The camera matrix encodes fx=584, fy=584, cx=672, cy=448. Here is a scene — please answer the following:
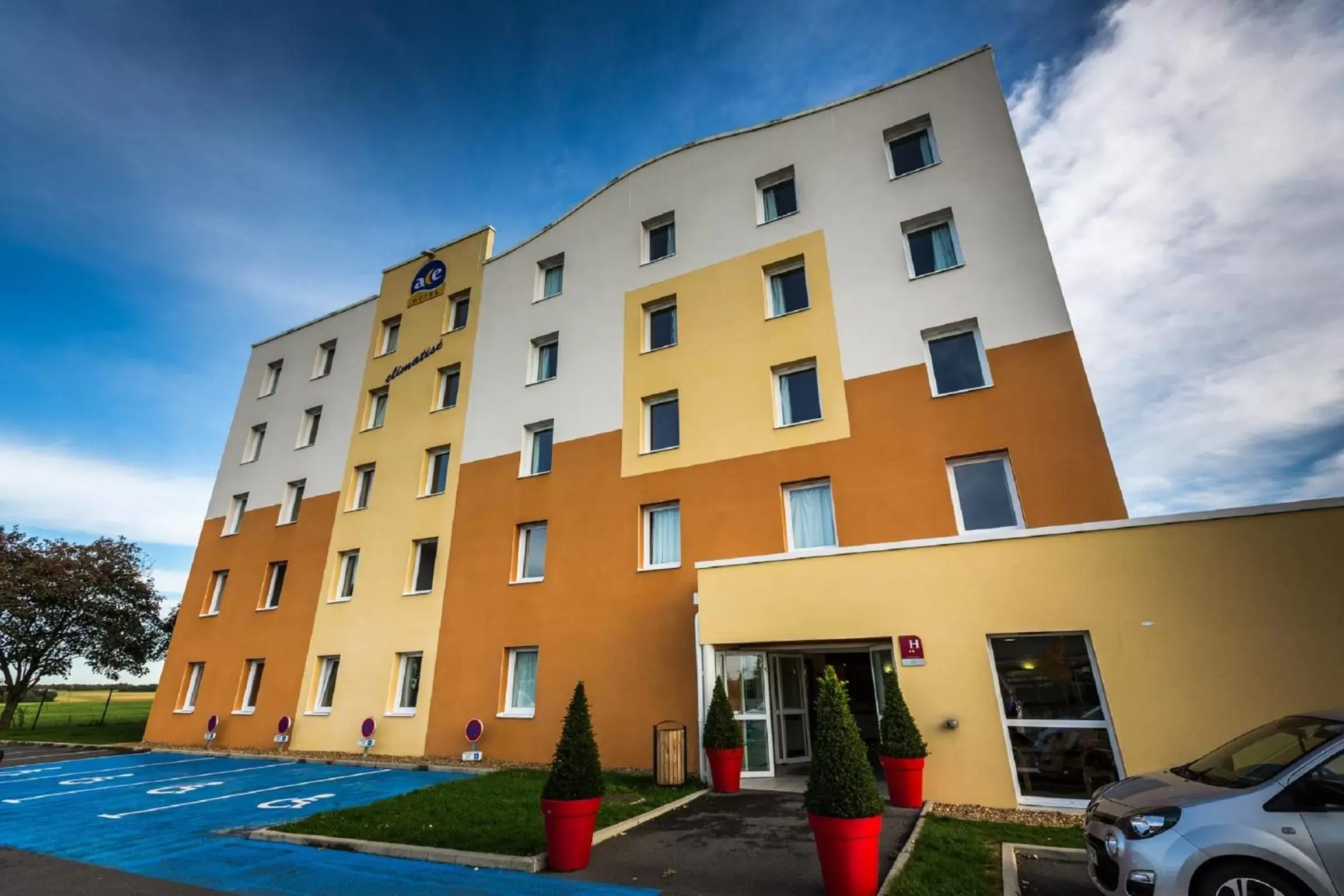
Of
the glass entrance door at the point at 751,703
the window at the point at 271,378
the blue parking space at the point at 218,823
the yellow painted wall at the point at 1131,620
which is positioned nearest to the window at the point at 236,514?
the window at the point at 271,378

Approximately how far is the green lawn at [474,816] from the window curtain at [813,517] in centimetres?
566

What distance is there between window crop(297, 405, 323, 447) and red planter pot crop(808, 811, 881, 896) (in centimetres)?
2497

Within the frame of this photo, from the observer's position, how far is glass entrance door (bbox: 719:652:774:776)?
11.9 meters

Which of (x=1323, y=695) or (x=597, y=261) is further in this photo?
(x=597, y=261)

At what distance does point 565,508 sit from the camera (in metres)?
17.0

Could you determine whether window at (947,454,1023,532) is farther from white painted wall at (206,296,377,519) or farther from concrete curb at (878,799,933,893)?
white painted wall at (206,296,377,519)

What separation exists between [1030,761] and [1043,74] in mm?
14730

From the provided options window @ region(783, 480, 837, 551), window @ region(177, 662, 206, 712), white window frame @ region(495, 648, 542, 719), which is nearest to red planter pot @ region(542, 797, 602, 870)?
window @ region(783, 480, 837, 551)

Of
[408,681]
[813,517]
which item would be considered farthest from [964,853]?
[408,681]

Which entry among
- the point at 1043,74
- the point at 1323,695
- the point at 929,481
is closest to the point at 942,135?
the point at 1043,74

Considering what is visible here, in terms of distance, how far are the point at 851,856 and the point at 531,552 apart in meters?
13.5

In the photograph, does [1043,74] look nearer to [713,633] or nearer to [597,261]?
[597,261]

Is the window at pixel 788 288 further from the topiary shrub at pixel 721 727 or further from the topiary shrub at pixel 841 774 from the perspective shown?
the topiary shrub at pixel 841 774

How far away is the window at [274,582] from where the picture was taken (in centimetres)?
2188
